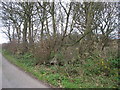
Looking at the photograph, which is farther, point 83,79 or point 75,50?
point 75,50

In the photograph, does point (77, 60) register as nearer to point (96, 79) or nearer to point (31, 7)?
point (96, 79)

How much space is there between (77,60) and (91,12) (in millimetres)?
4894

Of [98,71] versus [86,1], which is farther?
[86,1]

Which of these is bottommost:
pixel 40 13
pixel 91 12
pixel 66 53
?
pixel 66 53

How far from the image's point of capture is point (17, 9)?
568 inches

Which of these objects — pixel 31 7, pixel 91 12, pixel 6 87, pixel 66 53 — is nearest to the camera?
pixel 6 87

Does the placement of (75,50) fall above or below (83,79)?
above

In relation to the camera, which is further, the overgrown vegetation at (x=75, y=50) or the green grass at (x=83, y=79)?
the overgrown vegetation at (x=75, y=50)

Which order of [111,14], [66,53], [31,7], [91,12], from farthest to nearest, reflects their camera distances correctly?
[31,7] < [111,14] < [91,12] < [66,53]

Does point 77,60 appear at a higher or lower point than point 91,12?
lower

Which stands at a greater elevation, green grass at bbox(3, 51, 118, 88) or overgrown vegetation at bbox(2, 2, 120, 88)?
overgrown vegetation at bbox(2, 2, 120, 88)

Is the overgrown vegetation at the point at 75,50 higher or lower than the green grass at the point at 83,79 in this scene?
higher

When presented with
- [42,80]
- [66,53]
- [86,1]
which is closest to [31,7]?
[86,1]

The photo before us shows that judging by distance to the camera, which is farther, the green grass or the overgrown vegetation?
the overgrown vegetation
